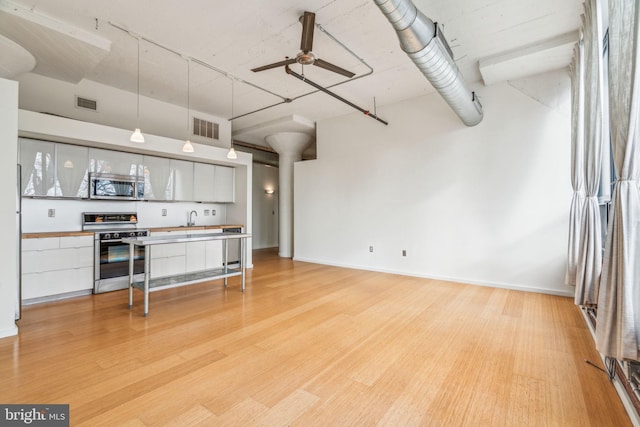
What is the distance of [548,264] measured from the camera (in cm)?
426

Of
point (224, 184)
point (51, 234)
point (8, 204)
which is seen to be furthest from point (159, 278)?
point (224, 184)

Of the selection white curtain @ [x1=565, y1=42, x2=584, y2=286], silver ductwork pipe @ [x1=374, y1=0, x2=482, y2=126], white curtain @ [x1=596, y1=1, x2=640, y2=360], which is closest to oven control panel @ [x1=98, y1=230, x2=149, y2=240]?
silver ductwork pipe @ [x1=374, y1=0, x2=482, y2=126]

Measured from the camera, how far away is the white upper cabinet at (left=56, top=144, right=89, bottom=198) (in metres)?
4.21

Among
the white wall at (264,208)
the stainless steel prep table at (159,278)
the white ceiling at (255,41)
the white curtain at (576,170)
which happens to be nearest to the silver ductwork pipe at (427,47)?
the white ceiling at (255,41)

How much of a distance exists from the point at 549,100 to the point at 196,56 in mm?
5128

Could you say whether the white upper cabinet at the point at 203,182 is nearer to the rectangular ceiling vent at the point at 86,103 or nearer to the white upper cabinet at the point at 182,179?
the white upper cabinet at the point at 182,179

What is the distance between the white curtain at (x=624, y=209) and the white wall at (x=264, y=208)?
8.21 metres

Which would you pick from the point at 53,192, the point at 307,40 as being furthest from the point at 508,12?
the point at 53,192

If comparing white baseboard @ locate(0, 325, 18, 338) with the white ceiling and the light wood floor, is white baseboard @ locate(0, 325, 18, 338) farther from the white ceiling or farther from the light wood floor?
the white ceiling

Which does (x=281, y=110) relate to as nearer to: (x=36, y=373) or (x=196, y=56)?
(x=196, y=56)

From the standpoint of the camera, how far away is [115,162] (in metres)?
4.76

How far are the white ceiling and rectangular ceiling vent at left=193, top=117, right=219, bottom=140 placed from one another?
1.00 m

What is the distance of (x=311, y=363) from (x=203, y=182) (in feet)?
15.6

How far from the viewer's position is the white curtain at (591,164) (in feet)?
8.54
